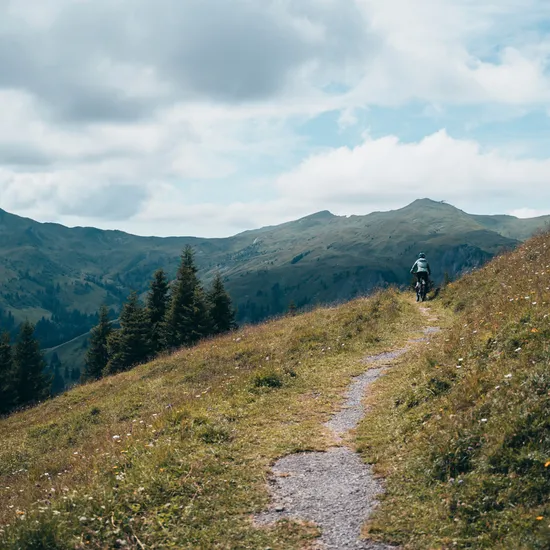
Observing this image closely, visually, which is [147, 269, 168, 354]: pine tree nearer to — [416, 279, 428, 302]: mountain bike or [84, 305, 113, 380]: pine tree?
[84, 305, 113, 380]: pine tree

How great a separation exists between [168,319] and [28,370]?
21.8 metres

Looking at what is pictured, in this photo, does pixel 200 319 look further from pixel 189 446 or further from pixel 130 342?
pixel 189 446

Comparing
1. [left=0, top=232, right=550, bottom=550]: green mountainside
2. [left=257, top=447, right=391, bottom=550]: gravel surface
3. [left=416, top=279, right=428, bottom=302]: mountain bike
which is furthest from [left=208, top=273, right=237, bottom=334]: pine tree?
[left=257, top=447, right=391, bottom=550]: gravel surface

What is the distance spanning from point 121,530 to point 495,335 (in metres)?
9.64

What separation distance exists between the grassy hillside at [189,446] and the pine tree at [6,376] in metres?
34.9

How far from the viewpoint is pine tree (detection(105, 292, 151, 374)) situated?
170 ft

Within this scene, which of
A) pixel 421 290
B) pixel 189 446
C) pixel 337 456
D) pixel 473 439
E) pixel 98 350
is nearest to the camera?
pixel 473 439

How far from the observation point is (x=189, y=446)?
10.7 m

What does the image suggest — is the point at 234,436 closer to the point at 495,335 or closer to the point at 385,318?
the point at 495,335

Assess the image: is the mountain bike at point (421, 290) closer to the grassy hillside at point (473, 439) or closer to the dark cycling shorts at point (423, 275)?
the dark cycling shorts at point (423, 275)

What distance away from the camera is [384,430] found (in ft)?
37.1

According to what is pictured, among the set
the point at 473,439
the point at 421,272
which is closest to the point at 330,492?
the point at 473,439

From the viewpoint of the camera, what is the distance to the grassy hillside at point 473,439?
7.11m

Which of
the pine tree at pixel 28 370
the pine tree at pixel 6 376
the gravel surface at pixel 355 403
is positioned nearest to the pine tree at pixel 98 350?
the pine tree at pixel 28 370
